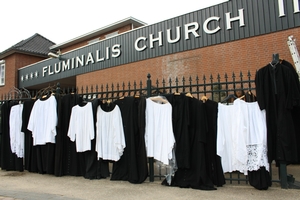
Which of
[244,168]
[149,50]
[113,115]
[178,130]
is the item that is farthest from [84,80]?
[244,168]

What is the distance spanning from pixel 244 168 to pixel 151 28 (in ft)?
33.7

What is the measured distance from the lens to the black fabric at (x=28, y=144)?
20.7 ft

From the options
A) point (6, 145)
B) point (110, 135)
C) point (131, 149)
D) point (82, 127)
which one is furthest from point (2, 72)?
point (131, 149)

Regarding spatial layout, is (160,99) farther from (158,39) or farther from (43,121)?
(158,39)

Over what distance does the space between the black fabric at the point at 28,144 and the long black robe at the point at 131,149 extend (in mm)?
2470

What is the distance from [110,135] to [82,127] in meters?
0.76

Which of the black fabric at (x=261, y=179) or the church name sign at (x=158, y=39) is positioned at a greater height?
the church name sign at (x=158, y=39)

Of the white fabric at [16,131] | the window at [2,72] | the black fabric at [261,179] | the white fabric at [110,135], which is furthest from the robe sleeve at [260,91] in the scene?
the window at [2,72]

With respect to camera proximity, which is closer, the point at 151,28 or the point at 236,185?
the point at 236,185

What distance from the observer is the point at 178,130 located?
4.78 meters

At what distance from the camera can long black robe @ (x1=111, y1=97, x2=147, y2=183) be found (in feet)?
16.7

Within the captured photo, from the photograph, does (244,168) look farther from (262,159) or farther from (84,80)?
(84,80)

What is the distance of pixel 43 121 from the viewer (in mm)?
6023

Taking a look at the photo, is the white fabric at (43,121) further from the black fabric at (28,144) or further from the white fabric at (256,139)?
the white fabric at (256,139)
